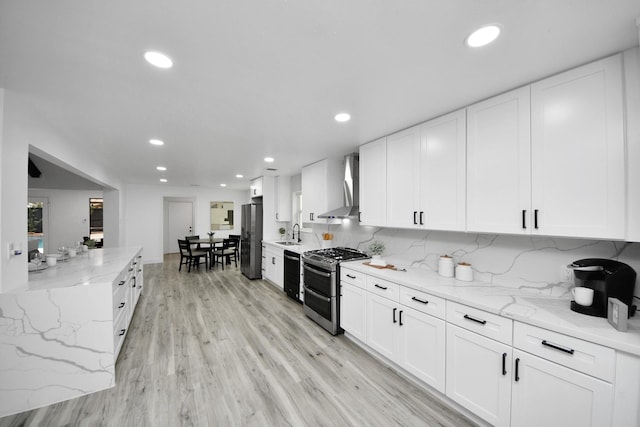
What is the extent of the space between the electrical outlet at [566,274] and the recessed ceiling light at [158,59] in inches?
118

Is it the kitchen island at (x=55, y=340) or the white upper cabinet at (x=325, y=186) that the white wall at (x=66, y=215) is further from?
the white upper cabinet at (x=325, y=186)

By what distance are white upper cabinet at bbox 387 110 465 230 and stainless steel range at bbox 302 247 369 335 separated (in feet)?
3.02

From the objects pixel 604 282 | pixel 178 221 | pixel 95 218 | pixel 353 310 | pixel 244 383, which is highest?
pixel 95 218

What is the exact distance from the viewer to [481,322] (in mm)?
1645

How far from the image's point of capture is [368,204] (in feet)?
10.2

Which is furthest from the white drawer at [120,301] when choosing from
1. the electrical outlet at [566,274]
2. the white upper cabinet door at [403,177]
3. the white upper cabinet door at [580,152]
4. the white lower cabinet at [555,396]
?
the electrical outlet at [566,274]

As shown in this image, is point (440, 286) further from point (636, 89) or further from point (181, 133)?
point (181, 133)

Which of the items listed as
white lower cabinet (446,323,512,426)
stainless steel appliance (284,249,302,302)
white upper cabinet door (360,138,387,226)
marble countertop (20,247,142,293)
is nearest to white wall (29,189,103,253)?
marble countertop (20,247,142,293)

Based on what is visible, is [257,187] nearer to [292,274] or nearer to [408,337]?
[292,274]

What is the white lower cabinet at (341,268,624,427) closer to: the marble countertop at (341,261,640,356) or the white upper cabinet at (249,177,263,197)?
the marble countertop at (341,261,640,356)

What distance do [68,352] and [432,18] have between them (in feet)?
11.4

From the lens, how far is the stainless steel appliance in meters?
4.06

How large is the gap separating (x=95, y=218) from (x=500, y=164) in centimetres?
1002

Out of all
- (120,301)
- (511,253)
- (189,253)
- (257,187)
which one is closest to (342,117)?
(511,253)
